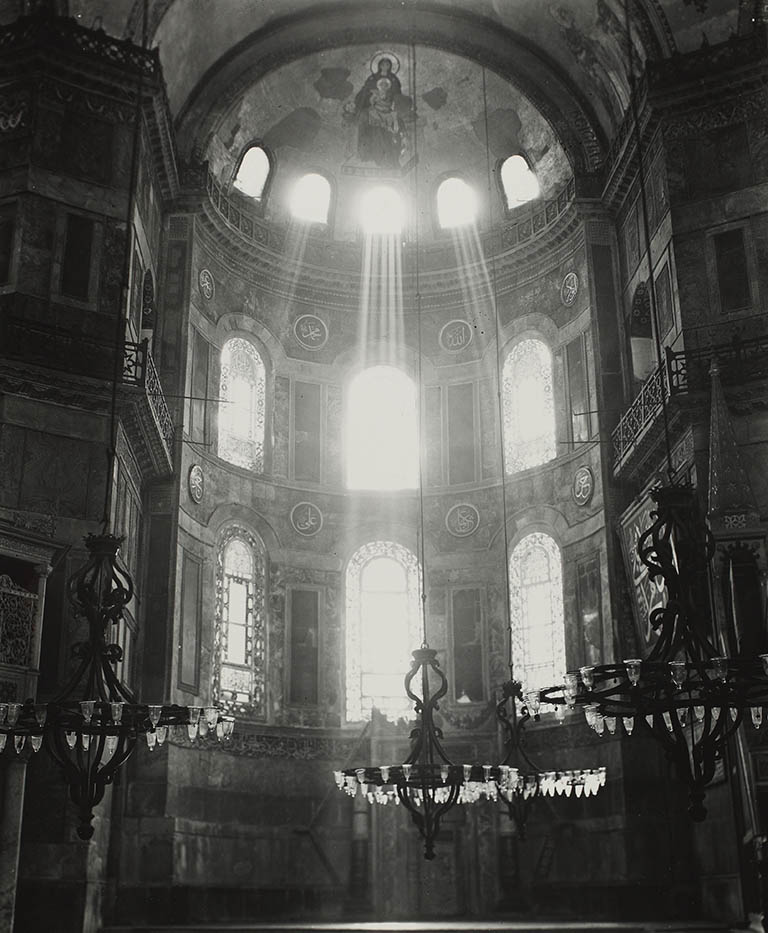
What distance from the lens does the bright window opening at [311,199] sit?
20.4m

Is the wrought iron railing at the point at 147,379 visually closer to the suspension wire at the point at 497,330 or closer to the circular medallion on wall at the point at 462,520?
the circular medallion on wall at the point at 462,520

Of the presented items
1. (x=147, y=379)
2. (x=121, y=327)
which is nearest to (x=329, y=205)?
(x=147, y=379)

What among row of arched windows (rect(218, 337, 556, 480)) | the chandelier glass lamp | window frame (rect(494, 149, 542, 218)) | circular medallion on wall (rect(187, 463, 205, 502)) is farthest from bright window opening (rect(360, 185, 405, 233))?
the chandelier glass lamp

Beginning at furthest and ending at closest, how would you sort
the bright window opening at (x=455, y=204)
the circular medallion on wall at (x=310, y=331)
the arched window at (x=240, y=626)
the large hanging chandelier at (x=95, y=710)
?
the bright window opening at (x=455, y=204), the circular medallion on wall at (x=310, y=331), the arched window at (x=240, y=626), the large hanging chandelier at (x=95, y=710)

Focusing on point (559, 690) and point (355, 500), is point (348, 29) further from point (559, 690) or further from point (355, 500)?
point (559, 690)

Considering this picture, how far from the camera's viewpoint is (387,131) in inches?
806

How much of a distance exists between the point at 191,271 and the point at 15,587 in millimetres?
6852

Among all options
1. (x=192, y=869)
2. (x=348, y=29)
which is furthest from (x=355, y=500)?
(x=348, y=29)

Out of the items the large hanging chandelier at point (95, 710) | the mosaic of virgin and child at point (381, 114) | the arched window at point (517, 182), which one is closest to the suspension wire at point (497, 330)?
the arched window at point (517, 182)

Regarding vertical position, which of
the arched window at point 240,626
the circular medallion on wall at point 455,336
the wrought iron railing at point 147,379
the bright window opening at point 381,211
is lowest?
the arched window at point 240,626

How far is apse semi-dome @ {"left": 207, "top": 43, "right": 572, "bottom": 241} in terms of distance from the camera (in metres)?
19.6

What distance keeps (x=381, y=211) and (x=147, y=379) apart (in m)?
7.66

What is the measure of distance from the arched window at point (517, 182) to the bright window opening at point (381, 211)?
6.00 feet

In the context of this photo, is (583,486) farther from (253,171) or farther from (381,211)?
(253,171)
